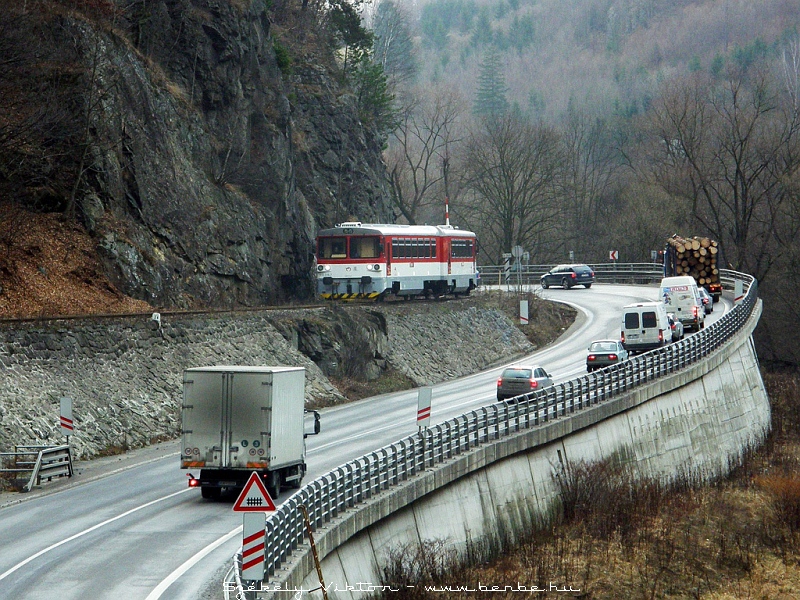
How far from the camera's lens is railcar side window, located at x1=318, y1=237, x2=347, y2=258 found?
159 feet

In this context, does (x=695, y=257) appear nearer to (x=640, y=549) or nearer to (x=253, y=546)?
(x=640, y=549)

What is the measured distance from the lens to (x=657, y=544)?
25.5m

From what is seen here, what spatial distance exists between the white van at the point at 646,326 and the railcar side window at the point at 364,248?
11.5 metres

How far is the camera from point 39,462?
24.0 metres

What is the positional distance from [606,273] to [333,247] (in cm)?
3803

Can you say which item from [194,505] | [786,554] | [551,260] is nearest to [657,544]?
[786,554]

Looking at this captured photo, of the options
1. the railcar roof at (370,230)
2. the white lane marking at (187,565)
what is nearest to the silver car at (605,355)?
the railcar roof at (370,230)

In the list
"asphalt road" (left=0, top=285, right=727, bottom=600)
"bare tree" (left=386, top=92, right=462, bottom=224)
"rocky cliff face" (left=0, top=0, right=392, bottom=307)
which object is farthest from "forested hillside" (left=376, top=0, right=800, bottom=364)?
"asphalt road" (left=0, top=285, right=727, bottom=600)

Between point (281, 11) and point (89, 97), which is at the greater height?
point (281, 11)

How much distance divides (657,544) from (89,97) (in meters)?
24.4

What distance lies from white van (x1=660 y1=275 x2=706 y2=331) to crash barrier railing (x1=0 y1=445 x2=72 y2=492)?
30910 mm

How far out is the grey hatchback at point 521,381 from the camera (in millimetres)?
35750

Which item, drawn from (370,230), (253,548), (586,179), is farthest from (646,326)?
(586,179)

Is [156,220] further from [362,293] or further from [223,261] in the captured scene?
[362,293]
